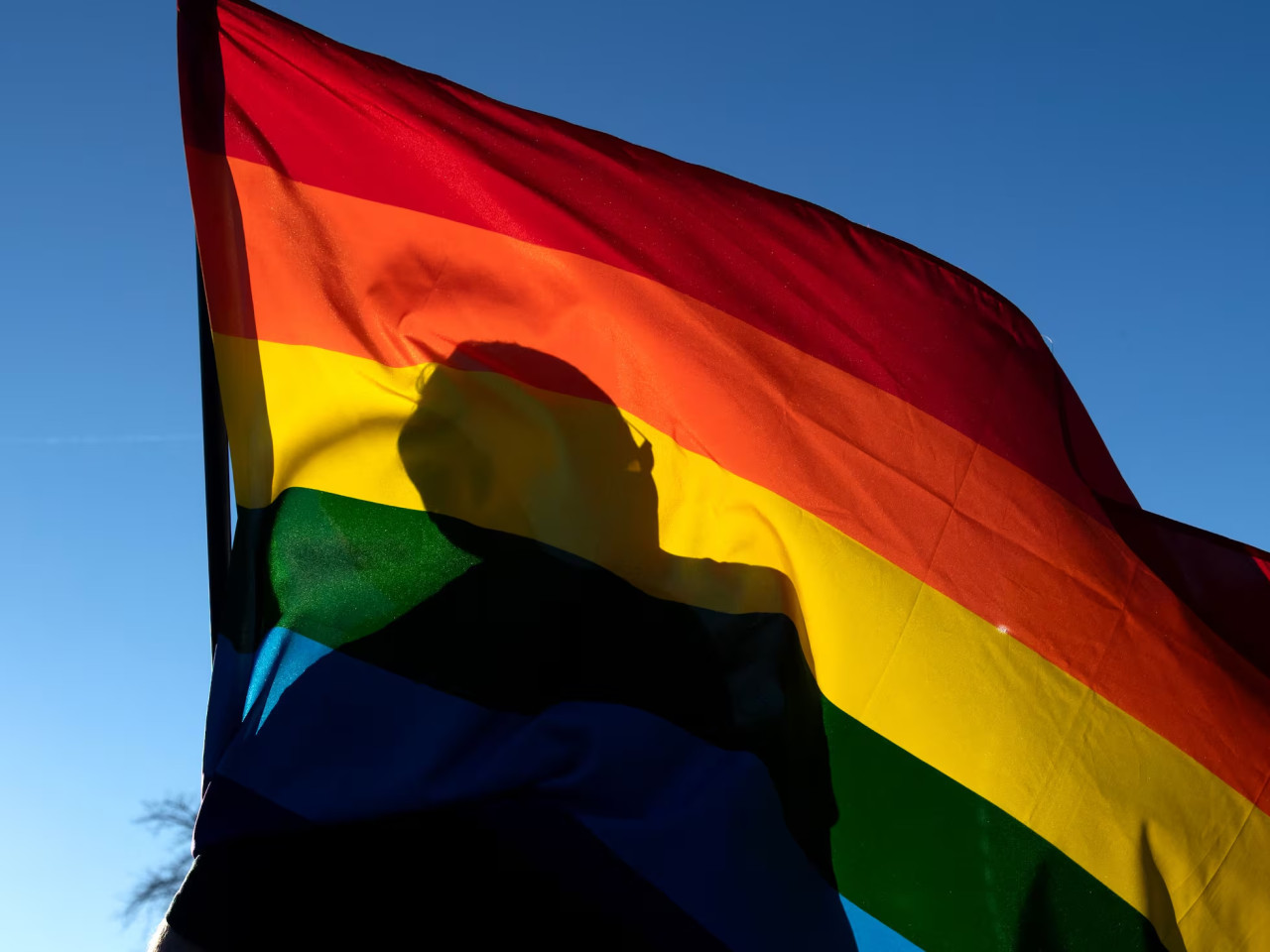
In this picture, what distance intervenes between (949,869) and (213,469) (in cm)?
216

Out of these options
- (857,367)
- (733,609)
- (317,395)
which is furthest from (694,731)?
(317,395)

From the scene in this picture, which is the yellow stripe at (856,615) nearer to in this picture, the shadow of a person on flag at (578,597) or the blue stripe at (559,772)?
the shadow of a person on flag at (578,597)

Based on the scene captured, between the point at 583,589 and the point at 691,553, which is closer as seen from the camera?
the point at 583,589

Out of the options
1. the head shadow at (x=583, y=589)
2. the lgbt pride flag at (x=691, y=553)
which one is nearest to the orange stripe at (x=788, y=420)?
the lgbt pride flag at (x=691, y=553)

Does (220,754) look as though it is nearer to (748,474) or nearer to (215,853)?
(215,853)

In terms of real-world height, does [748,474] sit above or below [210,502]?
above

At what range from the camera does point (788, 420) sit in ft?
11.7

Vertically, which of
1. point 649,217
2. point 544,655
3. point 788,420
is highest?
point 649,217

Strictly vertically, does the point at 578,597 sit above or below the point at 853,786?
above

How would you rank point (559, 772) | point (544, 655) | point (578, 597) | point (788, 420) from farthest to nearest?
point (788, 420)
point (578, 597)
point (544, 655)
point (559, 772)

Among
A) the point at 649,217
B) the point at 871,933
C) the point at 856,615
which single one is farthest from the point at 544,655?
the point at 649,217

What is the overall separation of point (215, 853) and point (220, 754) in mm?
303

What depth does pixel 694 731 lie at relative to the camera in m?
3.20

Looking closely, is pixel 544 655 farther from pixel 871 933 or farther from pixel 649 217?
pixel 649 217
